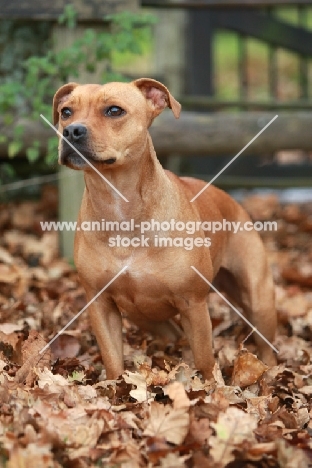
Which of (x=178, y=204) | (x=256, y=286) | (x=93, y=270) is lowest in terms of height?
(x=256, y=286)

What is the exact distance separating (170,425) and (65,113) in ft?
5.45

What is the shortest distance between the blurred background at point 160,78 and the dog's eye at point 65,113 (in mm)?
1077

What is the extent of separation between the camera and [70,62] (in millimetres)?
5391

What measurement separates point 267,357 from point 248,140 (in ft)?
7.67

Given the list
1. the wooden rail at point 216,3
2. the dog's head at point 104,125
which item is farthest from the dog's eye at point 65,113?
the wooden rail at point 216,3

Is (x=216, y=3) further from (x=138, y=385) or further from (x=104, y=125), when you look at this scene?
(x=138, y=385)

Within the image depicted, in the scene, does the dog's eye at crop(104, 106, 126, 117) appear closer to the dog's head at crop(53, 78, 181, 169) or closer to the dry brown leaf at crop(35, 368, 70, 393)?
the dog's head at crop(53, 78, 181, 169)

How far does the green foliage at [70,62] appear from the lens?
17.2 feet

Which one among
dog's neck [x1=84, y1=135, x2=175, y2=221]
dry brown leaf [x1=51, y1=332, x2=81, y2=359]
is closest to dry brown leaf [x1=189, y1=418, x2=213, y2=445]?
dog's neck [x1=84, y1=135, x2=175, y2=221]

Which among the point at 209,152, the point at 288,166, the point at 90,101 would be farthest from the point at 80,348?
the point at 288,166

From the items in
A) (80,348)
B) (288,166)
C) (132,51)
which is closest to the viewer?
(80,348)

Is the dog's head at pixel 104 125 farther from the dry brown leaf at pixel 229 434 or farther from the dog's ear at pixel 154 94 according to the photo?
the dry brown leaf at pixel 229 434

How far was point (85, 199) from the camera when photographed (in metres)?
4.08

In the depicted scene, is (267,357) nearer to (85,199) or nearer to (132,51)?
(85,199)
